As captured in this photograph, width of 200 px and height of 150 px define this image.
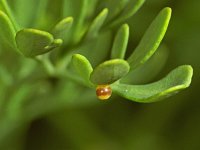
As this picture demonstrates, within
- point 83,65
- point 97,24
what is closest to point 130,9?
point 97,24

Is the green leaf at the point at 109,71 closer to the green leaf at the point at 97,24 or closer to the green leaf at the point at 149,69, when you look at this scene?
the green leaf at the point at 97,24

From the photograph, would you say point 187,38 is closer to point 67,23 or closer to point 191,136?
point 191,136

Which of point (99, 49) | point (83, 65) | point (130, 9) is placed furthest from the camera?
point (99, 49)

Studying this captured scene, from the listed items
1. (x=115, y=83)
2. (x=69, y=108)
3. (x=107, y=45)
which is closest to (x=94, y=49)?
(x=107, y=45)

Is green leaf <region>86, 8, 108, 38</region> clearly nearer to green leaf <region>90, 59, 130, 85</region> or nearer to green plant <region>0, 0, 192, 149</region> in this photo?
green plant <region>0, 0, 192, 149</region>

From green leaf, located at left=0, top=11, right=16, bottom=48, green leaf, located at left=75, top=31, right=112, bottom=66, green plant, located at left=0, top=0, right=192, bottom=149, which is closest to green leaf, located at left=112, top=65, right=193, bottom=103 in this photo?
green plant, located at left=0, top=0, right=192, bottom=149

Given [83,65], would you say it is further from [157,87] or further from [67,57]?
[67,57]
